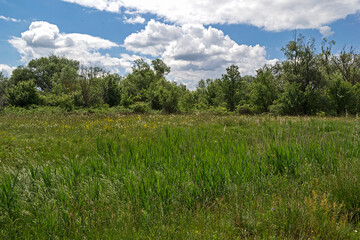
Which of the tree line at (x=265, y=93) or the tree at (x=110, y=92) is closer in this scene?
the tree line at (x=265, y=93)

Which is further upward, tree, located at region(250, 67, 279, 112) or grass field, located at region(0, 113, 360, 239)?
tree, located at region(250, 67, 279, 112)

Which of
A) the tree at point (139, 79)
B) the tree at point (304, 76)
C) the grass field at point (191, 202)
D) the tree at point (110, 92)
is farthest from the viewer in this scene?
the tree at point (139, 79)

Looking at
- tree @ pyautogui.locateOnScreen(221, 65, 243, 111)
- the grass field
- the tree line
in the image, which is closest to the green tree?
the tree line

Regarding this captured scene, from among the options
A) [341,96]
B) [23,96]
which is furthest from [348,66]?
[23,96]

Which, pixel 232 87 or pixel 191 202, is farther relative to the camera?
pixel 232 87

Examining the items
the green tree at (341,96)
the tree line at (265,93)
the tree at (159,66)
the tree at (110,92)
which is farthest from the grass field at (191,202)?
the tree at (159,66)

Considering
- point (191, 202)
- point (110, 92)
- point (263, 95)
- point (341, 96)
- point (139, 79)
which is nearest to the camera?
point (191, 202)

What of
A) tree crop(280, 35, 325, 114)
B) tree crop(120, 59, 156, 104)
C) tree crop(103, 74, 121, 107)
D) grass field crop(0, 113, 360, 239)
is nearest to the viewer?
grass field crop(0, 113, 360, 239)

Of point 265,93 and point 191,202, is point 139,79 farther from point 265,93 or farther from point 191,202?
point 191,202

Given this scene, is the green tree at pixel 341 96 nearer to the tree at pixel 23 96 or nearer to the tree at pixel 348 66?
the tree at pixel 348 66

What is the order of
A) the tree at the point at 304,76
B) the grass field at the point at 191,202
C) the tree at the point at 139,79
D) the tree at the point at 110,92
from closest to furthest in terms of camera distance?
the grass field at the point at 191,202, the tree at the point at 304,76, the tree at the point at 110,92, the tree at the point at 139,79

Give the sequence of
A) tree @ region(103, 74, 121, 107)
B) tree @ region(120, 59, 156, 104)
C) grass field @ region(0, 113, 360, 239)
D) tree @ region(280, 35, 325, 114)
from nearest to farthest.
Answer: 1. grass field @ region(0, 113, 360, 239)
2. tree @ region(280, 35, 325, 114)
3. tree @ region(103, 74, 121, 107)
4. tree @ region(120, 59, 156, 104)

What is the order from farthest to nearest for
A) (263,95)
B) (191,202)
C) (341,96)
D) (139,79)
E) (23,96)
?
(139,79) → (23,96) → (263,95) → (341,96) → (191,202)

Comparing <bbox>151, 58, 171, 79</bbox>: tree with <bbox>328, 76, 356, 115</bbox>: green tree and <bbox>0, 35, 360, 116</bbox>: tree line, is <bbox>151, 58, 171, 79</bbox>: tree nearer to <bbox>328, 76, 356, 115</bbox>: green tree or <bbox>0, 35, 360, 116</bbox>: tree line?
<bbox>0, 35, 360, 116</bbox>: tree line
